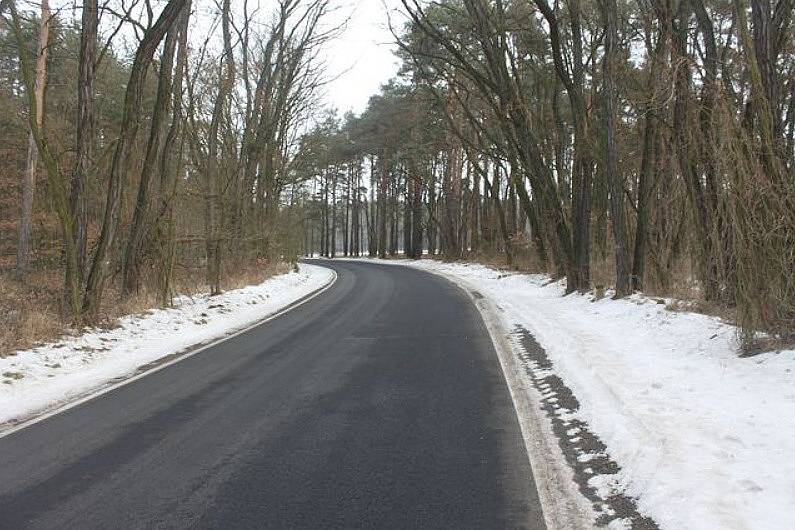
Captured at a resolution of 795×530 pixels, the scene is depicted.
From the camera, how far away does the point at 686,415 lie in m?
5.21

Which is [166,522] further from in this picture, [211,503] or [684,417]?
[684,417]

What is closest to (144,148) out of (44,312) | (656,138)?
(44,312)

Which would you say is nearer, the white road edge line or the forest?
the white road edge line

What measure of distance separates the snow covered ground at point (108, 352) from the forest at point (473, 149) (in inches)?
32.2

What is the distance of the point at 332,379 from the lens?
716 centimetres

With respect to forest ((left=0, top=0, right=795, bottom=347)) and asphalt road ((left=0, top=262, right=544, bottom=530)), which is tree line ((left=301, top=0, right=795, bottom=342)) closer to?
forest ((left=0, top=0, right=795, bottom=347))

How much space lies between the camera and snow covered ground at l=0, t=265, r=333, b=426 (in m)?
6.65

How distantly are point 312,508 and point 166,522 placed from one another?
2.76ft

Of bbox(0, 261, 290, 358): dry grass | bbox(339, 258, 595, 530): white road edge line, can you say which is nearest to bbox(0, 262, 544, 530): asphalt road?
bbox(339, 258, 595, 530): white road edge line

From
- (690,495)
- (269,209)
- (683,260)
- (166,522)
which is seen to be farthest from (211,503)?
(269,209)

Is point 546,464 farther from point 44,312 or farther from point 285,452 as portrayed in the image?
point 44,312

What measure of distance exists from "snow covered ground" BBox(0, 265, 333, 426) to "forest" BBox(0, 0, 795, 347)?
818 mm

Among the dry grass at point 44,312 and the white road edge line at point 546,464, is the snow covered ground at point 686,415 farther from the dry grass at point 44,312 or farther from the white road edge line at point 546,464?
the dry grass at point 44,312

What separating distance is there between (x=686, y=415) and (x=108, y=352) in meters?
7.83
